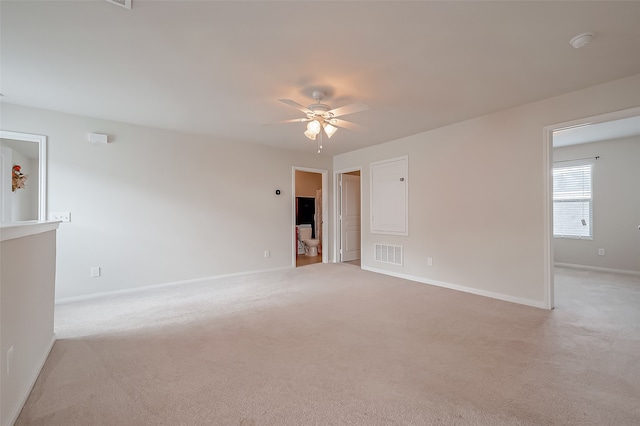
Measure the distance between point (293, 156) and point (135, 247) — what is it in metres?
3.19

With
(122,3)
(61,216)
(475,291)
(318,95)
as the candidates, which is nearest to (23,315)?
(122,3)

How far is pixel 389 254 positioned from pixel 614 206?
4223 mm

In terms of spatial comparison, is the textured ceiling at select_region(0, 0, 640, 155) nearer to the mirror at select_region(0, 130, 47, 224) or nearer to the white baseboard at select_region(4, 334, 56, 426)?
the mirror at select_region(0, 130, 47, 224)

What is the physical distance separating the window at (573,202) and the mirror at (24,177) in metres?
8.79

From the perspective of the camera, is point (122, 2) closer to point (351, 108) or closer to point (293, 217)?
point (351, 108)

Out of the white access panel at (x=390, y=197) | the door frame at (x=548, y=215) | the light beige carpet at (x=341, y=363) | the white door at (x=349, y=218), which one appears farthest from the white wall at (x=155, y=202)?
the door frame at (x=548, y=215)

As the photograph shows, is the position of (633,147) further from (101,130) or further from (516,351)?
(101,130)

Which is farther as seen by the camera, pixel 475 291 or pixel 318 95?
pixel 475 291

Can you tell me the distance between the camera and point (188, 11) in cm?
180

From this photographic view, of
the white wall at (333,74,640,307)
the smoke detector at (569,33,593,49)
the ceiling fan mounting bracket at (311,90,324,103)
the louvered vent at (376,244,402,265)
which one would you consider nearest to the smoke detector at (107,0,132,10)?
the ceiling fan mounting bracket at (311,90,324,103)

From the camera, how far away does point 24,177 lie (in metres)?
3.39

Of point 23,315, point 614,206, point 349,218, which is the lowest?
point 23,315

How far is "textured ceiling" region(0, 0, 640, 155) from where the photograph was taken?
182cm

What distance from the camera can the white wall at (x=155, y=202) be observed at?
3.58 m
